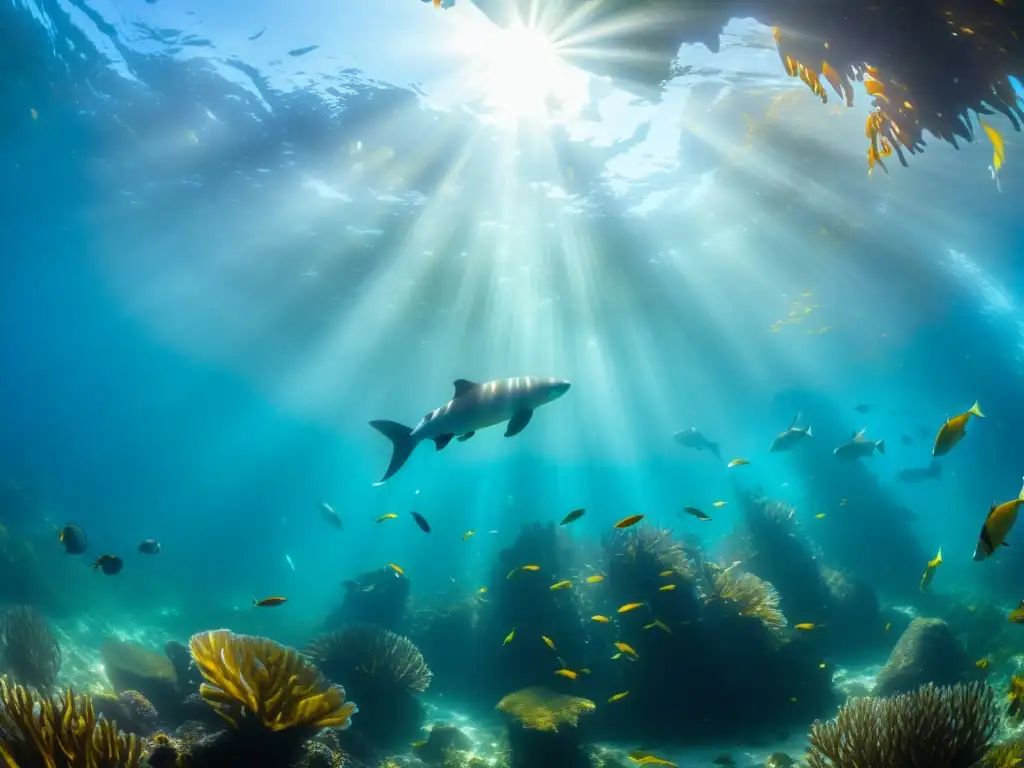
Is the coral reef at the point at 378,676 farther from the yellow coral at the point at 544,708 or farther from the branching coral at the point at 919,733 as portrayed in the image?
the branching coral at the point at 919,733

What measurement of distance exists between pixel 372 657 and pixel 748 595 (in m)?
7.42

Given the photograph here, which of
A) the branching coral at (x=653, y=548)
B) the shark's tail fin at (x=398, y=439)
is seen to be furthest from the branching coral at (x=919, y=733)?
the branching coral at (x=653, y=548)

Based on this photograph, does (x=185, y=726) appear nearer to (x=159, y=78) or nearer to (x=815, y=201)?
(x=159, y=78)

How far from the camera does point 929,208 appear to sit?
1738cm

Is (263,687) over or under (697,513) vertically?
under

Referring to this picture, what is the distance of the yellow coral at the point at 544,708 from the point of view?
777 centimetres

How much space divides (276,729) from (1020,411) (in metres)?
31.7

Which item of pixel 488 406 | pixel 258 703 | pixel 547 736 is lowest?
pixel 547 736

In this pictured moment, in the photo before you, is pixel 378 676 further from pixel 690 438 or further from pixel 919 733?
pixel 690 438

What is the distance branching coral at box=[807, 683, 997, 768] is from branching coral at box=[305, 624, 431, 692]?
23.4 feet

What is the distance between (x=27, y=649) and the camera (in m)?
9.88

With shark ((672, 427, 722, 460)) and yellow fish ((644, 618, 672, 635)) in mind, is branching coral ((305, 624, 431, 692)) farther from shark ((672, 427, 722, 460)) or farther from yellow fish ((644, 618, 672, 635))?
shark ((672, 427, 722, 460))

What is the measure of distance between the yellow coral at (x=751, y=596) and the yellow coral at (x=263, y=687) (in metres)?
7.72

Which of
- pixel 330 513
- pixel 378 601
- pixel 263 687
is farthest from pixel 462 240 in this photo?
pixel 263 687
